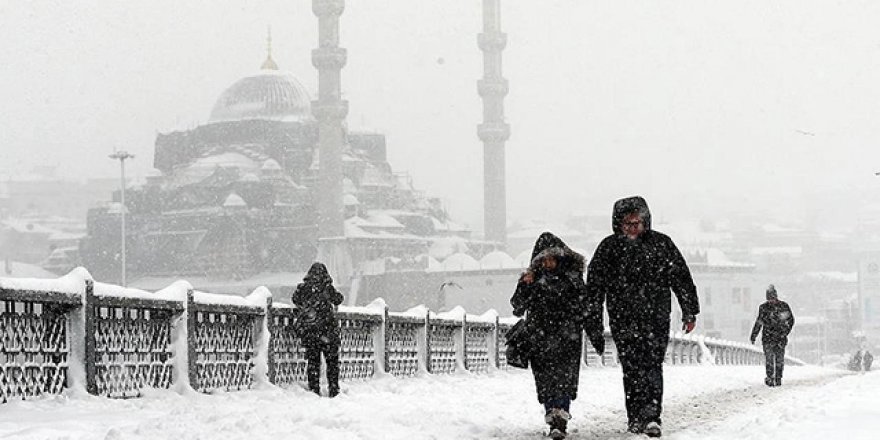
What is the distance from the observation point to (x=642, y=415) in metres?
7.44

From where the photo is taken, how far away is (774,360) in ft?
50.8

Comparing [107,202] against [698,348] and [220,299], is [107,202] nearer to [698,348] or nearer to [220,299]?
[698,348]

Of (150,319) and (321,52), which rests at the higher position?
(321,52)

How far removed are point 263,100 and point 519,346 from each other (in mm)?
103739

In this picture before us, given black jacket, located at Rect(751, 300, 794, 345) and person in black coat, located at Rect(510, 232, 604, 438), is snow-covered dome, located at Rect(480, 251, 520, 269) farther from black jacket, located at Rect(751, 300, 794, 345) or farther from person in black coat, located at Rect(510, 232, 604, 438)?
person in black coat, located at Rect(510, 232, 604, 438)

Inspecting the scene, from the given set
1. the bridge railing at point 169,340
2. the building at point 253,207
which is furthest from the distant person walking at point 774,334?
the building at point 253,207

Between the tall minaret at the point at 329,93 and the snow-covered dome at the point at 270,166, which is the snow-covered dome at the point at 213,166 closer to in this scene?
the snow-covered dome at the point at 270,166

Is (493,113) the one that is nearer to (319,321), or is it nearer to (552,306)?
(319,321)

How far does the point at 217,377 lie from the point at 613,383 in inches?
182

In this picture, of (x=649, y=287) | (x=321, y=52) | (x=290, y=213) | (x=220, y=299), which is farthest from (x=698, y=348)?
(x=290, y=213)

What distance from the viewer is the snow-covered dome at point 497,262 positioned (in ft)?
300

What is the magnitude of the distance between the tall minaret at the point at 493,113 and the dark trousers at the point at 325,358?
86326 millimetres

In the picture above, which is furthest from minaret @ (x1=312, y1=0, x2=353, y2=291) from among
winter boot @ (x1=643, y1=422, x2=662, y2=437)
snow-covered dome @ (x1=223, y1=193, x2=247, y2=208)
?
winter boot @ (x1=643, y1=422, x2=662, y2=437)

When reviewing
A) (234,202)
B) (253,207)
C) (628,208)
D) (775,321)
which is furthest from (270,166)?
(628,208)
